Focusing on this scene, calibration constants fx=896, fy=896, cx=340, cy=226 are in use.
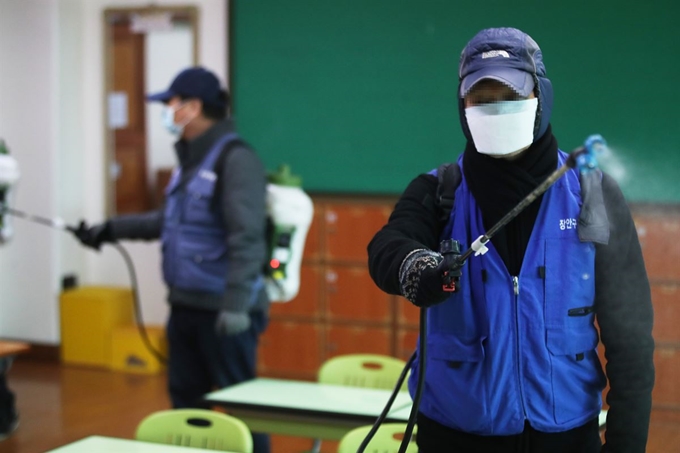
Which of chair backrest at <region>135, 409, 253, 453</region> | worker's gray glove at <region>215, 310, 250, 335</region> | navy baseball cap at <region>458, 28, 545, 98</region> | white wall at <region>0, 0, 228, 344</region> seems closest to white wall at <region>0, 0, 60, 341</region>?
white wall at <region>0, 0, 228, 344</region>

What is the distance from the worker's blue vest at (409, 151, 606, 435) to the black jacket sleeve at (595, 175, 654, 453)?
0.11ft

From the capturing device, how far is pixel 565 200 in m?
1.58

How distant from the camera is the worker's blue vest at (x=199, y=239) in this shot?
342 centimetres

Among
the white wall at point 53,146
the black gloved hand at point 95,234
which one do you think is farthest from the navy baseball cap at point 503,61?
the white wall at point 53,146

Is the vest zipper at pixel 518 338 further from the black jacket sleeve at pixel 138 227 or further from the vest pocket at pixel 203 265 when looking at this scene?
the black jacket sleeve at pixel 138 227

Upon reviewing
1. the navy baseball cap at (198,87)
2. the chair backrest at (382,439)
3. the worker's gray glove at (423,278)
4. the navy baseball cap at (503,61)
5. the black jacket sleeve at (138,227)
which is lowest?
the chair backrest at (382,439)

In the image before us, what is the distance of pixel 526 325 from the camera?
1568mm

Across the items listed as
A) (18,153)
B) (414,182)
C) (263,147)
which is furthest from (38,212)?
(414,182)

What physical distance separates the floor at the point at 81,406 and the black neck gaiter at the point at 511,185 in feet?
8.20

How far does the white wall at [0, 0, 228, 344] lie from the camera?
→ 6543 mm

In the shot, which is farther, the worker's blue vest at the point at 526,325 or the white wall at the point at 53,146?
the white wall at the point at 53,146

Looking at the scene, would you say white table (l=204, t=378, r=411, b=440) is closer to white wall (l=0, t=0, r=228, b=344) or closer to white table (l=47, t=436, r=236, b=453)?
white table (l=47, t=436, r=236, b=453)

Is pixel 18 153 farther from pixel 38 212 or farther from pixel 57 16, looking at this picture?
pixel 57 16

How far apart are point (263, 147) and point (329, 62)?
73 cm
